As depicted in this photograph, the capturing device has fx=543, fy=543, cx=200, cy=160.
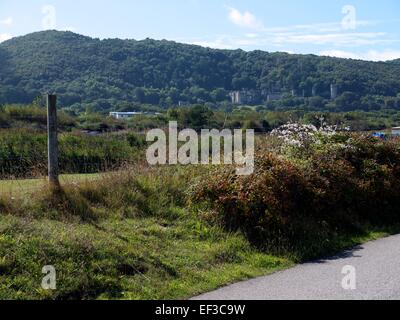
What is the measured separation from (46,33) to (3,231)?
72.9m

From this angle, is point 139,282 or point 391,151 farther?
point 391,151

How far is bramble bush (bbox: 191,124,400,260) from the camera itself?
1021cm

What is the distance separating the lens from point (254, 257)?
30.2ft

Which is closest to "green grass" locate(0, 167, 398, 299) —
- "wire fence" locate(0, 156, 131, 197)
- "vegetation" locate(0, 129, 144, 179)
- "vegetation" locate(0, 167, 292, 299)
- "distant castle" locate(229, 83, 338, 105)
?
"vegetation" locate(0, 167, 292, 299)

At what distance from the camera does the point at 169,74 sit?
64.9 meters

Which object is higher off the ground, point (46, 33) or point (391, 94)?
point (46, 33)

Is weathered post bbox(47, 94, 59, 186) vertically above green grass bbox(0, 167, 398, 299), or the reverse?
weathered post bbox(47, 94, 59, 186)

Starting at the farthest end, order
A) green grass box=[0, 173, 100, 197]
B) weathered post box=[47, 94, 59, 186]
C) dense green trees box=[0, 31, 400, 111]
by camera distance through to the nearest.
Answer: dense green trees box=[0, 31, 400, 111]
weathered post box=[47, 94, 59, 186]
green grass box=[0, 173, 100, 197]

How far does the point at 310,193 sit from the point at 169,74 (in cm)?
5492

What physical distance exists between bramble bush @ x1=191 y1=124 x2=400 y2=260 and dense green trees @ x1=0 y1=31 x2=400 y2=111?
37470 mm

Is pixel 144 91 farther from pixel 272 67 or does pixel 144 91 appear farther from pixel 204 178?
pixel 204 178

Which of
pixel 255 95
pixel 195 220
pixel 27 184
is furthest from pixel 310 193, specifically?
pixel 255 95

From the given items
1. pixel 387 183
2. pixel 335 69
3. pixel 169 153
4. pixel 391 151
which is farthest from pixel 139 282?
pixel 335 69

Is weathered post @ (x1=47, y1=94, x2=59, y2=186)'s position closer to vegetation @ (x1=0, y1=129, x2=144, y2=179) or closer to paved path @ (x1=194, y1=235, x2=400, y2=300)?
vegetation @ (x1=0, y1=129, x2=144, y2=179)
